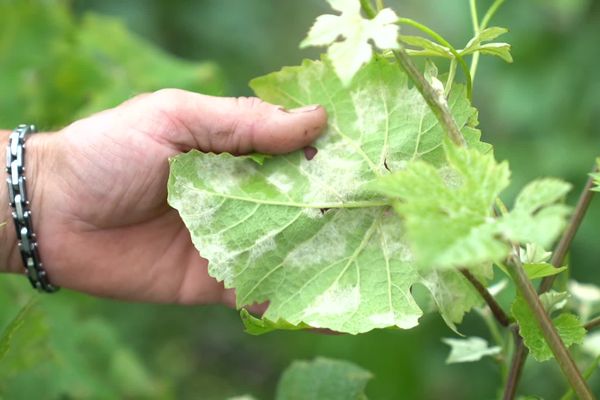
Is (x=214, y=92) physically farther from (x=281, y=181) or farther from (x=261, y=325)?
(x=261, y=325)

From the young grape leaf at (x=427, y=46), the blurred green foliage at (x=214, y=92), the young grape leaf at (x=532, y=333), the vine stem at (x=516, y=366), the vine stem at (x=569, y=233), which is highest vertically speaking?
the young grape leaf at (x=427, y=46)

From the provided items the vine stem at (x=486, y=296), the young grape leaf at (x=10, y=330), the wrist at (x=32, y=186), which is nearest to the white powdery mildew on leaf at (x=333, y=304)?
the vine stem at (x=486, y=296)

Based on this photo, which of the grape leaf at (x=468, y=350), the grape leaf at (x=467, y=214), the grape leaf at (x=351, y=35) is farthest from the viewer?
the grape leaf at (x=468, y=350)

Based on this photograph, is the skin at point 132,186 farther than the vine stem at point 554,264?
Yes

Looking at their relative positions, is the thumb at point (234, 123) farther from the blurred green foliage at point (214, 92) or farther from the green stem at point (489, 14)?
the blurred green foliage at point (214, 92)

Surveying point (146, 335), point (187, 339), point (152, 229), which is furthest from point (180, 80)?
point (187, 339)

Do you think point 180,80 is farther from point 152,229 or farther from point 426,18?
point 426,18
